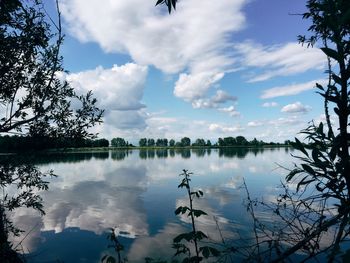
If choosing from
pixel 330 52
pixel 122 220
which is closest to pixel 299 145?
pixel 330 52

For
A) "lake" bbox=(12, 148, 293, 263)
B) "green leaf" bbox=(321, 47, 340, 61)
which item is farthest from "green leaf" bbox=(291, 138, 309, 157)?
"lake" bbox=(12, 148, 293, 263)

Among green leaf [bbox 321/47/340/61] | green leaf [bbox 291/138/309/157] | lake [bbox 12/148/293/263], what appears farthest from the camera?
lake [bbox 12/148/293/263]

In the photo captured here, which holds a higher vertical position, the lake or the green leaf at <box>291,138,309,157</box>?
the green leaf at <box>291,138,309,157</box>

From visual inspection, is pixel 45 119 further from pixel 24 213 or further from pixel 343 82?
pixel 24 213

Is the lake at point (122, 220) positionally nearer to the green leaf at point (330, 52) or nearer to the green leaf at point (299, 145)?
the green leaf at point (299, 145)

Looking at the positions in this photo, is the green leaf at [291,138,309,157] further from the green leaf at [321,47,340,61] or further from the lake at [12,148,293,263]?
the lake at [12,148,293,263]

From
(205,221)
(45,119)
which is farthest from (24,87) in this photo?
(205,221)

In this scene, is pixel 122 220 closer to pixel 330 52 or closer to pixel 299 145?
pixel 299 145

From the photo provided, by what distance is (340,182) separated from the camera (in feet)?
8.15

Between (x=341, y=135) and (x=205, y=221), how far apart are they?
23.7 metres

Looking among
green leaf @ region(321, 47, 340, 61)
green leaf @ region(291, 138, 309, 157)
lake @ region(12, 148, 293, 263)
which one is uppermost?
green leaf @ region(321, 47, 340, 61)

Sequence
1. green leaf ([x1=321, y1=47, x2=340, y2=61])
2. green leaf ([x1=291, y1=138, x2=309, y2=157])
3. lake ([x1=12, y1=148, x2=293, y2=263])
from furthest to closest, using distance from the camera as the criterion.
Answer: lake ([x1=12, y1=148, x2=293, y2=263]), green leaf ([x1=291, y1=138, x2=309, y2=157]), green leaf ([x1=321, y1=47, x2=340, y2=61])

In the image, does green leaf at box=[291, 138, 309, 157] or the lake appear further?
the lake

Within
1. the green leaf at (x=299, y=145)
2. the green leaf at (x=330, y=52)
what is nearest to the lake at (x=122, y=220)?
the green leaf at (x=299, y=145)
